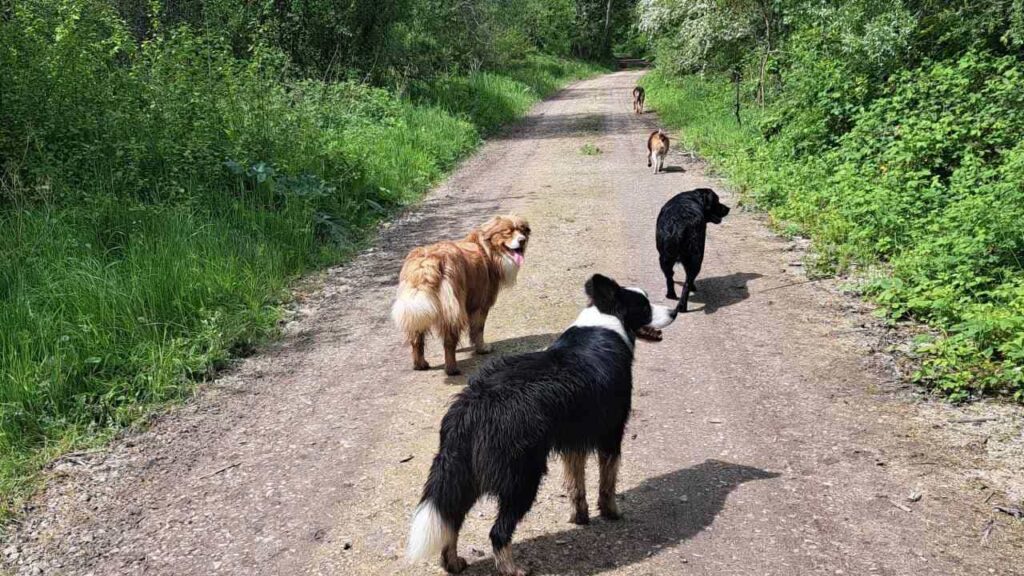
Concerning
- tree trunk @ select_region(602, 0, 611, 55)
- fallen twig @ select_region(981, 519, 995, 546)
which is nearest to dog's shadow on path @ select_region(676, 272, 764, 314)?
fallen twig @ select_region(981, 519, 995, 546)

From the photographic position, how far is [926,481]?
12.6 feet

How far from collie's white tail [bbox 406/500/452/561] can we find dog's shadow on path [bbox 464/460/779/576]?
44 centimetres

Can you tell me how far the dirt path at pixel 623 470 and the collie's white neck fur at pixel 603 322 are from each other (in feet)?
3.10

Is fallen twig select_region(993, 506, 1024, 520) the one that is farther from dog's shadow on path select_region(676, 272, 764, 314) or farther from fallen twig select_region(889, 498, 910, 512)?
dog's shadow on path select_region(676, 272, 764, 314)

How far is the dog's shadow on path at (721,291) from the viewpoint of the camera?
270 inches

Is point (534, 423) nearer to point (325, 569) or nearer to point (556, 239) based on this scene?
point (325, 569)

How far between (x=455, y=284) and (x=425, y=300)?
0.31m

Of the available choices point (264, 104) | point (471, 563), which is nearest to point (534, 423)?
point (471, 563)

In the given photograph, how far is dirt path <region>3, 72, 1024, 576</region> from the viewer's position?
340 cm

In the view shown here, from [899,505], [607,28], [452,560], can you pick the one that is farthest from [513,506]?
[607,28]

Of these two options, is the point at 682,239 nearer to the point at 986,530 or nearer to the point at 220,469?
the point at 986,530

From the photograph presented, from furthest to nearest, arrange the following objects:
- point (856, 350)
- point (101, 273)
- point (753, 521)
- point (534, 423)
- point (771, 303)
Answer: point (771, 303) → point (101, 273) → point (856, 350) → point (753, 521) → point (534, 423)

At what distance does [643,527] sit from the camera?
141 inches

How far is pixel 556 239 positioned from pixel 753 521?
5892mm
